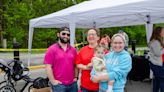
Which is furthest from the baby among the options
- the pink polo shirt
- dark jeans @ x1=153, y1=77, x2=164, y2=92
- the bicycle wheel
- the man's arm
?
the bicycle wheel

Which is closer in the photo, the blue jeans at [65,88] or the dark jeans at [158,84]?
the blue jeans at [65,88]

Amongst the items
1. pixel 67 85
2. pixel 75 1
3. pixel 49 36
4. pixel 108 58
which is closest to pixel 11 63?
pixel 67 85

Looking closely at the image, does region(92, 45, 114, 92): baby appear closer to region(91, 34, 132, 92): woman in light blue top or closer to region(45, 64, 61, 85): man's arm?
region(91, 34, 132, 92): woman in light blue top

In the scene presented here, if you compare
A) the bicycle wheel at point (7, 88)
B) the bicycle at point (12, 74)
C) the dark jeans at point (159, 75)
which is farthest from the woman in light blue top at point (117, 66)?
the bicycle wheel at point (7, 88)

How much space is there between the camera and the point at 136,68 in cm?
1138

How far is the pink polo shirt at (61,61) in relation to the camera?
471cm

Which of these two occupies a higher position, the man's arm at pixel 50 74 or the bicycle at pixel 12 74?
the man's arm at pixel 50 74

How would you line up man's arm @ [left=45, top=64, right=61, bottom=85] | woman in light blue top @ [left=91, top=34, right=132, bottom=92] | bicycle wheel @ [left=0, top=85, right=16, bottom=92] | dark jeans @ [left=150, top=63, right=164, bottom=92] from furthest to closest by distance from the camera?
bicycle wheel @ [left=0, top=85, right=16, bottom=92]
dark jeans @ [left=150, top=63, right=164, bottom=92]
man's arm @ [left=45, top=64, right=61, bottom=85]
woman in light blue top @ [left=91, top=34, right=132, bottom=92]

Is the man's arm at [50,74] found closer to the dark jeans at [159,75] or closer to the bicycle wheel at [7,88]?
the dark jeans at [159,75]

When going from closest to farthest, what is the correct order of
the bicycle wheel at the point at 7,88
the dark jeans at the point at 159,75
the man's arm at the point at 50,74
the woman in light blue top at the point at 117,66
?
1. the woman in light blue top at the point at 117,66
2. the man's arm at the point at 50,74
3. the dark jeans at the point at 159,75
4. the bicycle wheel at the point at 7,88

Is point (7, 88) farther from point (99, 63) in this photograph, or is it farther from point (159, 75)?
point (99, 63)

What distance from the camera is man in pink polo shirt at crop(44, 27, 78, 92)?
471cm

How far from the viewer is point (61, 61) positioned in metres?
4.73

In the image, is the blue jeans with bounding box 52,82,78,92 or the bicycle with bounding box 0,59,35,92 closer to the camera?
the blue jeans with bounding box 52,82,78,92
